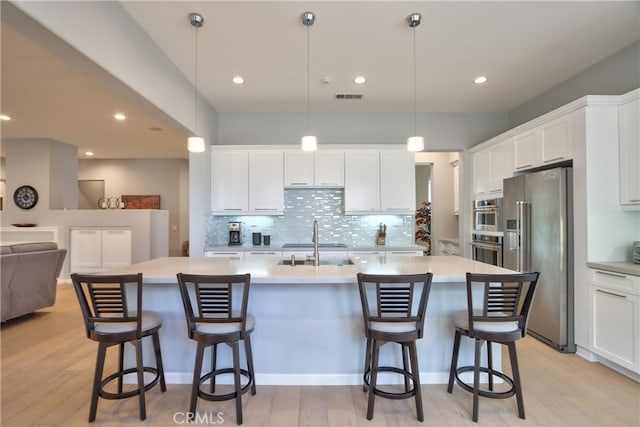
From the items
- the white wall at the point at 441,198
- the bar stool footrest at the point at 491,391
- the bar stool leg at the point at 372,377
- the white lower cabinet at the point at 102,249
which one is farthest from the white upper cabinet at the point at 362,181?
the white lower cabinet at the point at 102,249

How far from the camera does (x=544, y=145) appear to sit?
11.5ft

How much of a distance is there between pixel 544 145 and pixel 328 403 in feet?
10.9

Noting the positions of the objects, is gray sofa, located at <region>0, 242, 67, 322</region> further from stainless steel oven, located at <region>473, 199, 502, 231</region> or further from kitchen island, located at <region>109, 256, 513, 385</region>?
stainless steel oven, located at <region>473, 199, 502, 231</region>

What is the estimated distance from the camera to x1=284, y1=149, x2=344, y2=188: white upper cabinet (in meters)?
4.86

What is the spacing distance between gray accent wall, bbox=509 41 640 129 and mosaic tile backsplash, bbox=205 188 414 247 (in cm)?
235

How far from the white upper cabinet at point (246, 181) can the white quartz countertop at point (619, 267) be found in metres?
3.65

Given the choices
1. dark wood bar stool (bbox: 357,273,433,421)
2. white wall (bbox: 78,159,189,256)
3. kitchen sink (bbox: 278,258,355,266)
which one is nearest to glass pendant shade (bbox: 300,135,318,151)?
kitchen sink (bbox: 278,258,355,266)

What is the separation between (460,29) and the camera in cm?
290

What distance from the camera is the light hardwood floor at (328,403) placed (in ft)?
6.91

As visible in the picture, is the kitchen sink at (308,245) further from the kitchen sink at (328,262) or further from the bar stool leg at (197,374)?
the bar stool leg at (197,374)

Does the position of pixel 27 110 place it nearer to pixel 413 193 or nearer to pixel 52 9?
pixel 52 9

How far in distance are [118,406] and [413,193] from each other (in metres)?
4.14

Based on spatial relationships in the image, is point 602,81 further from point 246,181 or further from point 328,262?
point 246,181

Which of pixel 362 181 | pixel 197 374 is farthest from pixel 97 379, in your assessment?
pixel 362 181
